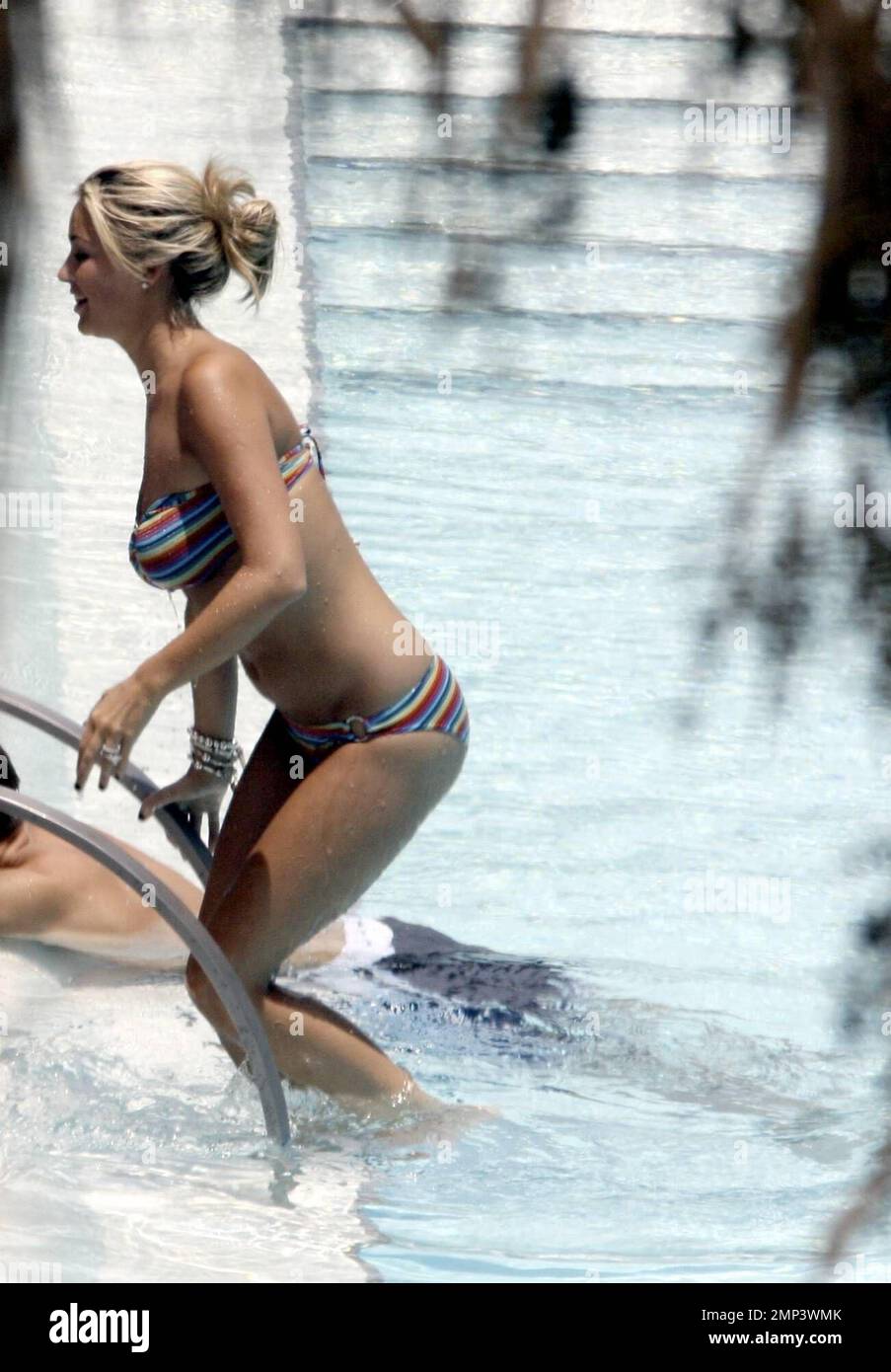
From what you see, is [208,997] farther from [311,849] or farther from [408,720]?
[408,720]

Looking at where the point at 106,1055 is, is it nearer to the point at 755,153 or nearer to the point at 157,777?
the point at 157,777

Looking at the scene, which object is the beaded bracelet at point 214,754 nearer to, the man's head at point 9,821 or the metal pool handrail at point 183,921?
the metal pool handrail at point 183,921

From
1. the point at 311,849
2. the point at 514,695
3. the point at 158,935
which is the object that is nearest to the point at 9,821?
the point at 158,935

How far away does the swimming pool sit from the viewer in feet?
9.18

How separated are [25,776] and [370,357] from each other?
3.87m

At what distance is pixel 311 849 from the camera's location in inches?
101

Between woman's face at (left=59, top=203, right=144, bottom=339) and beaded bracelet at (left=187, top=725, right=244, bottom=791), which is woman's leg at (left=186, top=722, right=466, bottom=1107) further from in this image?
woman's face at (left=59, top=203, right=144, bottom=339)

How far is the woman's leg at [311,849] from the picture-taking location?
2564mm

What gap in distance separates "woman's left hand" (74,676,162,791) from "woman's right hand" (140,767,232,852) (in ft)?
0.80

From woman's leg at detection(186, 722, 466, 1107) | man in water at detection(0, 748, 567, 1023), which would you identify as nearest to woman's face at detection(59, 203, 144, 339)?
woman's leg at detection(186, 722, 466, 1107)

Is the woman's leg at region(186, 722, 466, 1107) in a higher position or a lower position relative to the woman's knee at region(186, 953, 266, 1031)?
higher

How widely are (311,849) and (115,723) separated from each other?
0.39 m

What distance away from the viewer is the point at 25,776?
4.72 m

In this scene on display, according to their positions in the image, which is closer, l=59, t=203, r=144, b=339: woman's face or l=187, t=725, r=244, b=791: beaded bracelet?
l=59, t=203, r=144, b=339: woman's face
